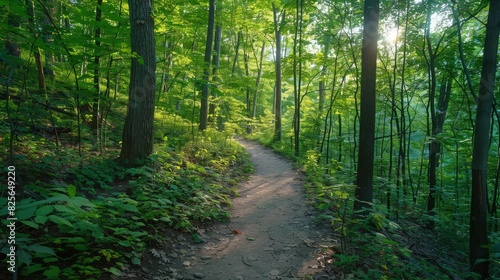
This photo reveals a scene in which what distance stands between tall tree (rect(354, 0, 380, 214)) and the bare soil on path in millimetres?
1164

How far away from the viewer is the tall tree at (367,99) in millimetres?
4824

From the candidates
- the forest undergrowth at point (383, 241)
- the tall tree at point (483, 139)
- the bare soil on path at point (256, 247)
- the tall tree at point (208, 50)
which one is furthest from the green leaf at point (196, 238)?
the tall tree at point (208, 50)

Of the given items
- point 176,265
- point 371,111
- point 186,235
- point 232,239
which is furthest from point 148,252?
point 371,111

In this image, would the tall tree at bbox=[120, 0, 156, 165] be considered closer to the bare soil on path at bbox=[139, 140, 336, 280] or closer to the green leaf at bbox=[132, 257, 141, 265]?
the bare soil on path at bbox=[139, 140, 336, 280]

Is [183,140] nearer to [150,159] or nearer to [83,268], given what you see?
[150,159]

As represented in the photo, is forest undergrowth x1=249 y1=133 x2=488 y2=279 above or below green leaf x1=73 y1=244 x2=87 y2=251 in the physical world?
below

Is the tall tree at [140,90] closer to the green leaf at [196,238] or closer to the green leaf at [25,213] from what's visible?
the green leaf at [196,238]

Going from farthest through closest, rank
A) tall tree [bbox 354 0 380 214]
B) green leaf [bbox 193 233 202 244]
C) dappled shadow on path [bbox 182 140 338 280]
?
1. tall tree [bbox 354 0 380 214]
2. green leaf [bbox 193 233 202 244]
3. dappled shadow on path [bbox 182 140 338 280]

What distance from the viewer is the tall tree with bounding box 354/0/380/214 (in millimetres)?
4824

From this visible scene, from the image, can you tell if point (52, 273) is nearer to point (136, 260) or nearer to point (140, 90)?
point (136, 260)

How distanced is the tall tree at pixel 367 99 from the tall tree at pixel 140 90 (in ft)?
14.5

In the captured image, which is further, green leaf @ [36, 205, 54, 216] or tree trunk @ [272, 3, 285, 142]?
tree trunk @ [272, 3, 285, 142]

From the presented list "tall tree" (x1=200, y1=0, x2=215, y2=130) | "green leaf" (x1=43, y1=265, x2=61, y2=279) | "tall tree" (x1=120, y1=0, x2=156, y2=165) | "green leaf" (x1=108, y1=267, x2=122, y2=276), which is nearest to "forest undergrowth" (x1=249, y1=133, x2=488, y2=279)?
"green leaf" (x1=108, y1=267, x2=122, y2=276)

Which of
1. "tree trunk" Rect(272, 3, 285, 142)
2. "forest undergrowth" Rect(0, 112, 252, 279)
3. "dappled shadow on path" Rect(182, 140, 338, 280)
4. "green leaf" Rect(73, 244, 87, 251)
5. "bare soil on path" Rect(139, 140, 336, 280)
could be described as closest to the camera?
"forest undergrowth" Rect(0, 112, 252, 279)
